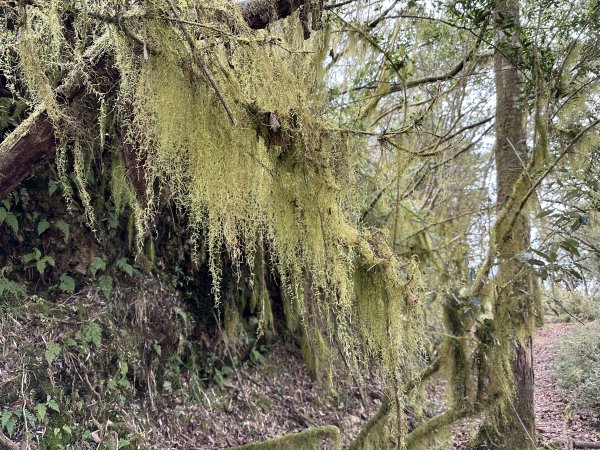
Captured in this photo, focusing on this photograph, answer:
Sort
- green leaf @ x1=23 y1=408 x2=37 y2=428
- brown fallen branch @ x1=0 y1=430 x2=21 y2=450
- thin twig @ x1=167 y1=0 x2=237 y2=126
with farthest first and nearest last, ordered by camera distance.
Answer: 1. green leaf @ x1=23 y1=408 x2=37 y2=428
2. brown fallen branch @ x1=0 y1=430 x2=21 y2=450
3. thin twig @ x1=167 y1=0 x2=237 y2=126

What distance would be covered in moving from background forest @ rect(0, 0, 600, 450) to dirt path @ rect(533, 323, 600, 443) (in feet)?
0.14

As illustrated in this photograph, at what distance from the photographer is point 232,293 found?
184 inches

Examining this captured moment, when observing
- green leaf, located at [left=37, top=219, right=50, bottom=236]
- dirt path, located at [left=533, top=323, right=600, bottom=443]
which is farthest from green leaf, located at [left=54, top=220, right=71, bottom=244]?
dirt path, located at [left=533, top=323, right=600, bottom=443]

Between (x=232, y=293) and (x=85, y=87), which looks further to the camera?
(x=232, y=293)

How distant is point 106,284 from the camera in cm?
357

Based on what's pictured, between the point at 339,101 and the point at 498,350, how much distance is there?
3017mm

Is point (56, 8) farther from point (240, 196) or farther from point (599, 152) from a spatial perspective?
point (599, 152)

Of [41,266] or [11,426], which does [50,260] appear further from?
[11,426]

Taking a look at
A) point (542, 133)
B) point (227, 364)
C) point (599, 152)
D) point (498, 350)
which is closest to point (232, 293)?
point (227, 364)

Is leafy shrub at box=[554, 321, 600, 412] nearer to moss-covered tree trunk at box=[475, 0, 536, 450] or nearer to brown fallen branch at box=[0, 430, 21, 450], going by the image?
moss-covered tree trunk at box=[475, 0, 536, 450]

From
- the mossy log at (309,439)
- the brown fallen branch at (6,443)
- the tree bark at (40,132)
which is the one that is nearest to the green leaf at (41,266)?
the tree bark at (40,132)

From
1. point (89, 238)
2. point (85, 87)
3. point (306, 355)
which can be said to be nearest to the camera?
point (85, 87)

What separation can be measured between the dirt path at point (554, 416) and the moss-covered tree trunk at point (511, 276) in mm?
1021

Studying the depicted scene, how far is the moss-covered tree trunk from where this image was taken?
2932 mm
